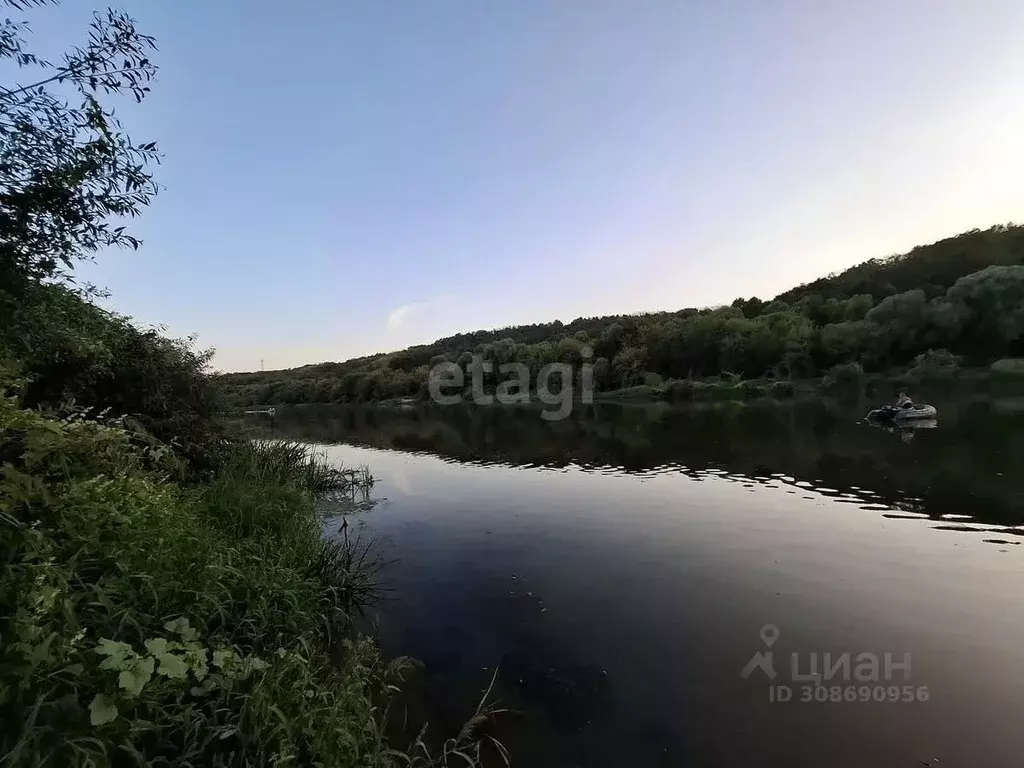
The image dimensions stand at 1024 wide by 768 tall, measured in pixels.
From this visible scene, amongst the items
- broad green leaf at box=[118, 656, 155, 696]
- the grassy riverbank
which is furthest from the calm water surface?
broad green leaf at box=[118, 656, 155, 696]

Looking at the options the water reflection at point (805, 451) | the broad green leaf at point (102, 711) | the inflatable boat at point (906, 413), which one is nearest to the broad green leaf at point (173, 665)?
the broad green leaf at point (102, 711)

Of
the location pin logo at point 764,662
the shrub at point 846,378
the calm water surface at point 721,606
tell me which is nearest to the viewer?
the calm water surface at point 721,606

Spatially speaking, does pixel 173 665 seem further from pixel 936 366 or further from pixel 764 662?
pixel 936 366

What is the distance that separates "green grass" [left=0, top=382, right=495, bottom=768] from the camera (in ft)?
9.46

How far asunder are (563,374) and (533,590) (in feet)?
276

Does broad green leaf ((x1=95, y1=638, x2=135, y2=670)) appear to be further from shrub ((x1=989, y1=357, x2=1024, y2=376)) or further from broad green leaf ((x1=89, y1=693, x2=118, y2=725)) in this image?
shrub ((x1=989, y1=357, x2=1024, y2=376))

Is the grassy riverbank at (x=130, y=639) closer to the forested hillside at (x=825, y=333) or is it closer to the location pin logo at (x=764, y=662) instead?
the location pin logo at (x=764, y=662)

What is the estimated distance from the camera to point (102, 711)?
2.84 m

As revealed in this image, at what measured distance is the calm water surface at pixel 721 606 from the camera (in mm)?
5203

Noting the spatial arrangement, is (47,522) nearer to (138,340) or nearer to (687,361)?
(138,340)

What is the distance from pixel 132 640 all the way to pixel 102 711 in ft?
4.37

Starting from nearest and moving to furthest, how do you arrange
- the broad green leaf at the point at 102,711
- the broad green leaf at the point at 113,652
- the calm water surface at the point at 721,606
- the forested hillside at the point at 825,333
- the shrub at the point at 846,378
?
the broad green leaf at the point at 102,711 < the broad green leaf at the point at 113,652 < the calm water surface at the point at 721,606 < the shrub at the point at 846,378 < the forested hillside at the point at 825,333

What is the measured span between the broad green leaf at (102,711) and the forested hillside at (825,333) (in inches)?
1964

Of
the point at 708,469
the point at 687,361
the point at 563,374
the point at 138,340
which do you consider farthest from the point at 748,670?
the point at 563,374
